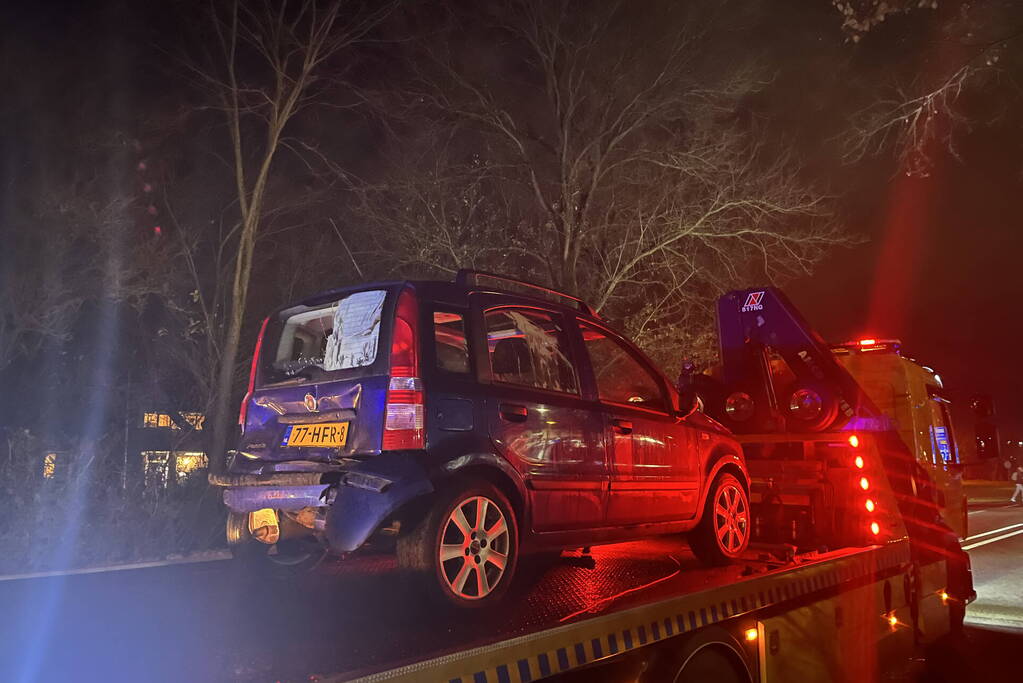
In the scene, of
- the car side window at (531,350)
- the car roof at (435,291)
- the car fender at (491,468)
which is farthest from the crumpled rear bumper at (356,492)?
the car side window at (531,350)

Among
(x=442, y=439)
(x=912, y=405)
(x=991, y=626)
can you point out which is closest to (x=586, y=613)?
(x=442, y=439)

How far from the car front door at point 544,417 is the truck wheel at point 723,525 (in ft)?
4.47

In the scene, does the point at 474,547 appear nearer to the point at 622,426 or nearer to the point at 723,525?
the point at 622,426

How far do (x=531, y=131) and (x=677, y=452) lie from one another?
13674 millimetres

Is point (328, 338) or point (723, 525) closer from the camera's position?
point (328, 338)

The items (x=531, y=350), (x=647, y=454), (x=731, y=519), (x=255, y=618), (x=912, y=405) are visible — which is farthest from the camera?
(x=912, y=405)

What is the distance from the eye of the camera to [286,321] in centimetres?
447

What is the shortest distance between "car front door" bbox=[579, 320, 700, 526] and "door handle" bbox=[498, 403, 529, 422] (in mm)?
751

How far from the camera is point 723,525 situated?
5.63 m

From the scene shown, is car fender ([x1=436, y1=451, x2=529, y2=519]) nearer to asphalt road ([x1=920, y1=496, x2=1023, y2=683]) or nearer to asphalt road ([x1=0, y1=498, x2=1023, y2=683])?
asphalt road ([x1=0, y1=498, x2=1023, y2=683])

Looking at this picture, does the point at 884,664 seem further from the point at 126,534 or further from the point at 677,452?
the point at 126,534

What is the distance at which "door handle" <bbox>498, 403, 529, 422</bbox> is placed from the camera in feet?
12.9

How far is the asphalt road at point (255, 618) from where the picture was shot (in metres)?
2.56

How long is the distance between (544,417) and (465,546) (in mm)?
857
